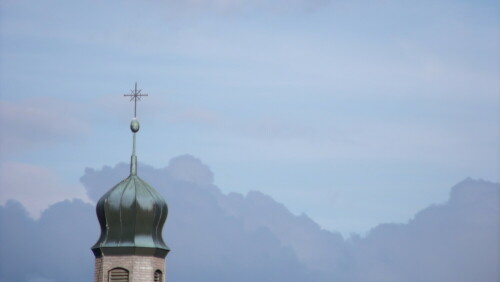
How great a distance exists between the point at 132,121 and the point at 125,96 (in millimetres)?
1419

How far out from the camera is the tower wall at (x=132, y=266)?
12412cm

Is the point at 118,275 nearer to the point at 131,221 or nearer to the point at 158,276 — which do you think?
the point at 158,276

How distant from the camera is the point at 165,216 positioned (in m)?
127

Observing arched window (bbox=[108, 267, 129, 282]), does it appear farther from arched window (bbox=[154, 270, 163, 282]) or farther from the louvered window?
arched window (bbox=[154, 270, 163, 282])

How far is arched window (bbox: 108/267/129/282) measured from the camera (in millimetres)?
124312

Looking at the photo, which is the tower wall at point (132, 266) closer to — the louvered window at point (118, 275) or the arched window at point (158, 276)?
the louvered window at point (118, 275)

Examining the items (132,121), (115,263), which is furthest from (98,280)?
(132,121)

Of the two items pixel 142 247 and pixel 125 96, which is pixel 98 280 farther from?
pixel 125 96

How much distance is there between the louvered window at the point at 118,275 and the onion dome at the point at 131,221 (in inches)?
34.0

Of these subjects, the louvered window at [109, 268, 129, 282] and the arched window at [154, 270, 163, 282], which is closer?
the louvered window at [109, 268, 129, 282]

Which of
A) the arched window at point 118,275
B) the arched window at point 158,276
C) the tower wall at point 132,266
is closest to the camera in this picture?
the tower wall at point 132,266

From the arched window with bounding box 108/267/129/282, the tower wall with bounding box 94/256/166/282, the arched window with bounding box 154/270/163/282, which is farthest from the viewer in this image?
Answer: the arched window with bounding box 154/270/163/282

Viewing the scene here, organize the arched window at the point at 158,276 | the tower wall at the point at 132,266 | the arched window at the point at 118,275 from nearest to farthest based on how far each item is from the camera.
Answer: the tower wall at the point at 132,266 < the arched window at the point at 118,275 < the arched window at the point at 158,276

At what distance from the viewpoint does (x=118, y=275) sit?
124m
